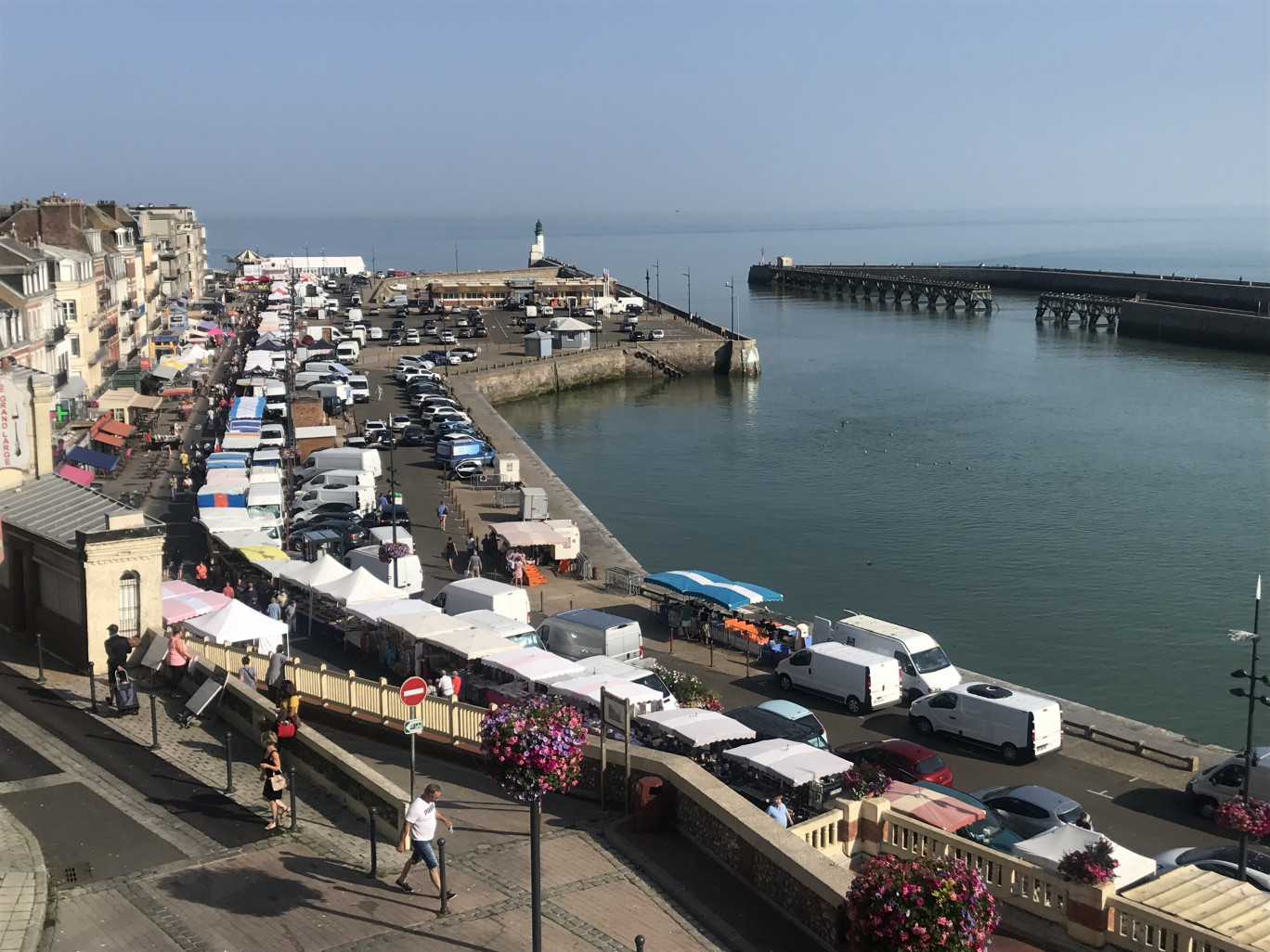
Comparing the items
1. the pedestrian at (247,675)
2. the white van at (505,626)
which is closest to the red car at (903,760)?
the white van at (505,626)

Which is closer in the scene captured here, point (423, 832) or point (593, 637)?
point (423, 832)

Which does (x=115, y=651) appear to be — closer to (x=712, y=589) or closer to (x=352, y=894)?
(x=352, y=894)

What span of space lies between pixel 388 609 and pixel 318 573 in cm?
291

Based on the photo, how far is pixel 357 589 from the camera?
23.8 metres

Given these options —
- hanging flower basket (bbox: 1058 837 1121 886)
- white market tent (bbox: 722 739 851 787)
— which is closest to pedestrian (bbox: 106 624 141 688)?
white market tent (bbox: 722 739 851 787)

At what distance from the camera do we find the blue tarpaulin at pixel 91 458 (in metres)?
39.2

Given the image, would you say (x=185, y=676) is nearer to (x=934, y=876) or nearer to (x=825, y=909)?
(x=825, y=909)

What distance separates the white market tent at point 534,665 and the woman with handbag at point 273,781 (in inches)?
270

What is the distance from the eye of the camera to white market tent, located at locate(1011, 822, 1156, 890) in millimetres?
12805

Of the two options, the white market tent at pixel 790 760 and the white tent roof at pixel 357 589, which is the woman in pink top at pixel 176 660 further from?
the white tent roof at pixel 357 589

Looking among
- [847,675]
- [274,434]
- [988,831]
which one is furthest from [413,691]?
[274,434]

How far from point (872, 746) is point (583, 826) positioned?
653cm

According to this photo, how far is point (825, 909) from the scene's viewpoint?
32.7 feet

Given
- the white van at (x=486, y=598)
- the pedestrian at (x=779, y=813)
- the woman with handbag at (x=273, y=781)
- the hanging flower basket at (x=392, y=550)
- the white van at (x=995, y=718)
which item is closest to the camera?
the woman with handbag at (x=273, y=781)
